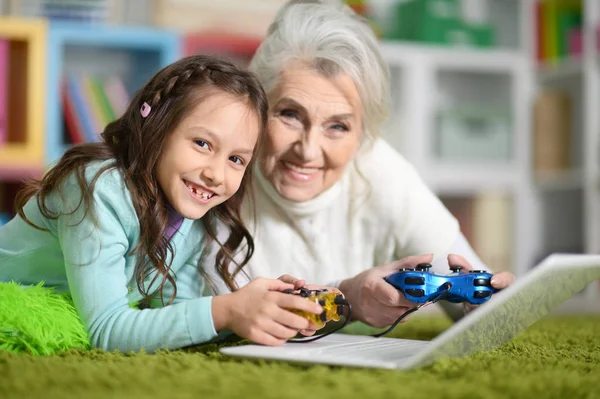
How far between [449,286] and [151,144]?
46cm

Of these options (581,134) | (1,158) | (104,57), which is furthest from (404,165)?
(581,134)

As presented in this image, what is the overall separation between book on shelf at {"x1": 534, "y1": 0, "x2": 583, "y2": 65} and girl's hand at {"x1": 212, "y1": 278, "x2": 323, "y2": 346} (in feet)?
8.38

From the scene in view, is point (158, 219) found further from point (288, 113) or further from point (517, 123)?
point (517, 123)

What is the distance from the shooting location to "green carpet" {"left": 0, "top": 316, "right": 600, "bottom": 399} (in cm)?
72

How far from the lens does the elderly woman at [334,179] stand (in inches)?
53.4

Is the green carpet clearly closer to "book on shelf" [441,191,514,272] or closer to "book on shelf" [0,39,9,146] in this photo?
"book on shelf" [0,39,9,146]

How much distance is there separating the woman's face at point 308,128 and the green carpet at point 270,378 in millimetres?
450

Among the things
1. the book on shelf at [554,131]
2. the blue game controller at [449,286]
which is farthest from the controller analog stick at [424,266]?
the book on shelf at [554,131]

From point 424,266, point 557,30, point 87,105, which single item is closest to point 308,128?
point 424,266

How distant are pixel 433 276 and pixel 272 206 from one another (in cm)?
47

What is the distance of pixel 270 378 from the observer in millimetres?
792

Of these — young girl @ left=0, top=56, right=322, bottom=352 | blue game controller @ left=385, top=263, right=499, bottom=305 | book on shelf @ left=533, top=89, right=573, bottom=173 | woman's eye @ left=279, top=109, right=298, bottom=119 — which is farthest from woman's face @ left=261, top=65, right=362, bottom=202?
book on shelf @ left=533, top=89, right=573, bottom=173

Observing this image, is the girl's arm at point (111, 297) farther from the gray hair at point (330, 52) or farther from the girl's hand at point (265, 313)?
the gray hair at point (330, 52)

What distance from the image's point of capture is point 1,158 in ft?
8.02
